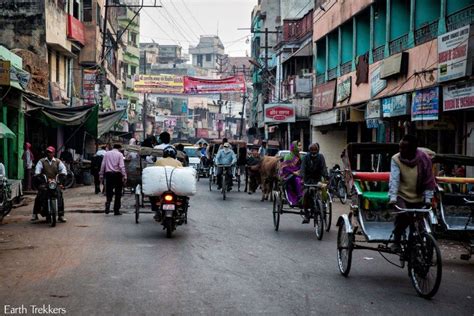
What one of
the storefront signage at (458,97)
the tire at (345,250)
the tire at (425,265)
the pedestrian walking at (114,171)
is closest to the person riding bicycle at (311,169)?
the tire at (345,250)

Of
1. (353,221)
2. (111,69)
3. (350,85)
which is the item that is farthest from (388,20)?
(111,69)

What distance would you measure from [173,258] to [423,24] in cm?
1345

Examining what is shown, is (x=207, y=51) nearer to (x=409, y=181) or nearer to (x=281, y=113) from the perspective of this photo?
(x=281, y=113)

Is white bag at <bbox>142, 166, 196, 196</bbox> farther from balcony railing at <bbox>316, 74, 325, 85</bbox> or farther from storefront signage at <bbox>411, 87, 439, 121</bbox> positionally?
balcony railing at <bbox>316, 74, 325, 85</bbox>

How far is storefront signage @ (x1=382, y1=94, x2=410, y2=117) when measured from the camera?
821 inches

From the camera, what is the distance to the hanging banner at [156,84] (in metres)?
65.0

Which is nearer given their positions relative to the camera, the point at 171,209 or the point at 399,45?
the point at 171,209

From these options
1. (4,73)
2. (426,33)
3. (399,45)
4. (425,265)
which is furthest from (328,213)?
(399,45)

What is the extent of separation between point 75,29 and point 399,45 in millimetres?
19027

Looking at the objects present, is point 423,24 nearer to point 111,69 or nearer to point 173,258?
point 173,258

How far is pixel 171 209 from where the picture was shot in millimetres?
12227

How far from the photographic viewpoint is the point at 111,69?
54.0 m

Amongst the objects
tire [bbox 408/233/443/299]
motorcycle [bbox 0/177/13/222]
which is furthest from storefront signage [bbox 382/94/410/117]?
tire [bbox 408/233/443/299]

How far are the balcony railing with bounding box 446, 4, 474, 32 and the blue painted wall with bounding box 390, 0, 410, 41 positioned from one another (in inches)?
194
